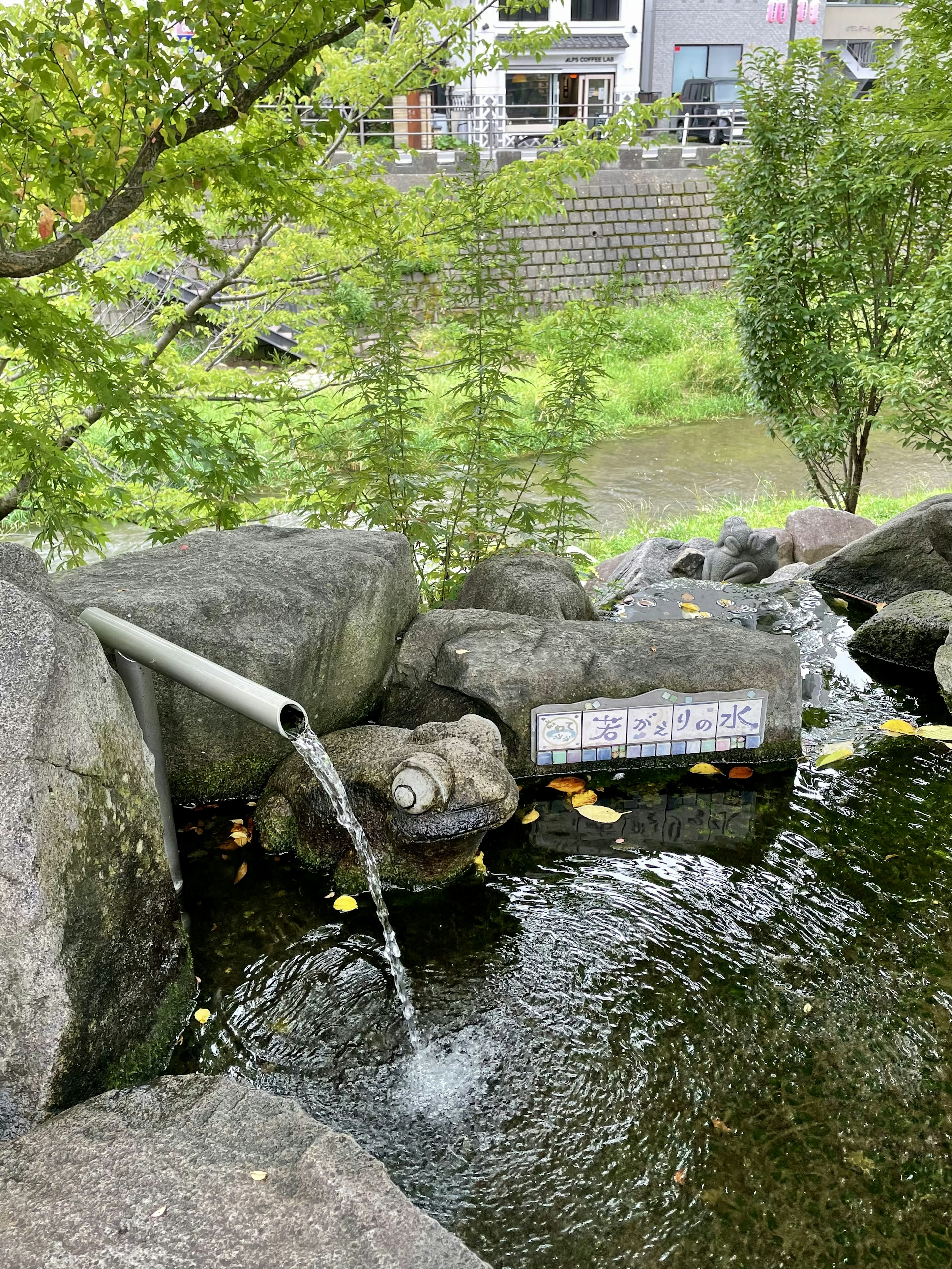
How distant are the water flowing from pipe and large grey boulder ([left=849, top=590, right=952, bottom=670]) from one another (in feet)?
11.3

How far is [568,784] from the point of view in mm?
4336

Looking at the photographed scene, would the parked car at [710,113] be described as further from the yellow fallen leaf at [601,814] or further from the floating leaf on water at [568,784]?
the yellow fallen leaf at [601,814]

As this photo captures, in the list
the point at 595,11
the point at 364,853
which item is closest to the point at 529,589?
the point at 364,853

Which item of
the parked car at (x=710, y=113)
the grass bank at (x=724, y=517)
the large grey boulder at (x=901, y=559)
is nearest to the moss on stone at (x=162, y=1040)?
the large grey boulder at (x=901, y=559)

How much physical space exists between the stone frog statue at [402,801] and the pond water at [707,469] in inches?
292

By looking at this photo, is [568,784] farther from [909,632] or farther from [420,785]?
[909,632]

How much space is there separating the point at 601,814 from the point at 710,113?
2845 centimetres

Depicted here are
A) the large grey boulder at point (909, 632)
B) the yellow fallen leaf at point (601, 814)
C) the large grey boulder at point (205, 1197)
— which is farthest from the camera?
the large grey boulder at point (909, 632)

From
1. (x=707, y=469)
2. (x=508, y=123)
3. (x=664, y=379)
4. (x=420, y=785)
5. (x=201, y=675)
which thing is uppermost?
(x=508, y=123)

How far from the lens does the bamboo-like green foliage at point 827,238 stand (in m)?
7.57

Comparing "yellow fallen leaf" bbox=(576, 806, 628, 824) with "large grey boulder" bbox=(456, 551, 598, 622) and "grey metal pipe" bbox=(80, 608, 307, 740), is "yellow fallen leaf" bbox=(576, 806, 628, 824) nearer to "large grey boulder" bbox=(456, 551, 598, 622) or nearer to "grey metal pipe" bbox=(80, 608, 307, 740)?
"large grey boulder" bbox=(456, 551, 598, 622)

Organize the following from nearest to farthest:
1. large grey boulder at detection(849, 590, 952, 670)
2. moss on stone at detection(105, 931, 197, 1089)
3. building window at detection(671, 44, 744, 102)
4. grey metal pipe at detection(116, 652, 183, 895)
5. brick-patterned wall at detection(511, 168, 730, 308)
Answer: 1. moss on stone at detection(105, 931, 197, 1089)
2. grey metal pipe at detection(116, 652, 183, 895)
3. large grey boulder at detection(849, 590, 952, 670)
4. brick-patterned wall at detection(511, 168, 730, 308)
5. building window at detection(671, 44, 744, 102)

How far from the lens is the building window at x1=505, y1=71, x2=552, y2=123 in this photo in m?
28.1

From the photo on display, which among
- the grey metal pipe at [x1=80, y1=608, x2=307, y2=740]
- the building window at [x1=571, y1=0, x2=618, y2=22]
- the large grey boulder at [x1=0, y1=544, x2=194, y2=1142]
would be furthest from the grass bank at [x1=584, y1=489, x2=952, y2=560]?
the building window at [x1=571, y1=0, x2=618, y2=22]
